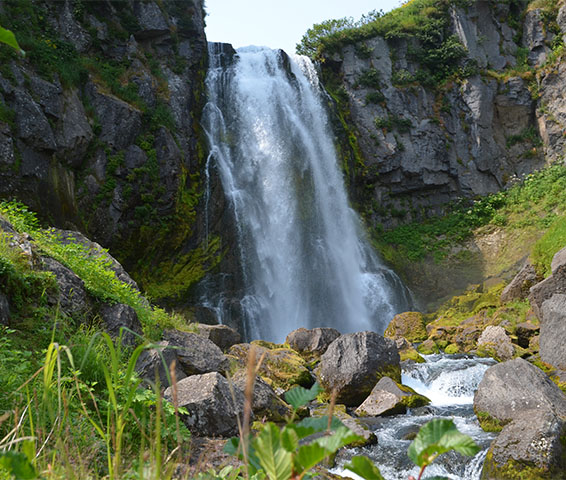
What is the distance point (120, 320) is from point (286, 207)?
1497cm

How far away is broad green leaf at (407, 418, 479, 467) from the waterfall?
53.8 feet

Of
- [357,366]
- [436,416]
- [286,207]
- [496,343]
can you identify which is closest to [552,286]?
[496,343]

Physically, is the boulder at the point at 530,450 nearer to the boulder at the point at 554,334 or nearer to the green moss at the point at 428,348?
the boulder at the point at 554,334

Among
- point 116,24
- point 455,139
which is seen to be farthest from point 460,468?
point 455,139

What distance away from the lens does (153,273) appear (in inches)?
675

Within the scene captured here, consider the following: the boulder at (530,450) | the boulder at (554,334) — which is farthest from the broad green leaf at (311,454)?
the boulder at (554,334)

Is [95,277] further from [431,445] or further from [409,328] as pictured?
[409,328]

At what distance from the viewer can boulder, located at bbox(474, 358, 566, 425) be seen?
20.2 feet

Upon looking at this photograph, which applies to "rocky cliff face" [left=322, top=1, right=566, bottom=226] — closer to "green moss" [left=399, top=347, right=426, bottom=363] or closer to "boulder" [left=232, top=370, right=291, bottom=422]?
"green moss" [left=399, top=347, right=426, bottom=363]

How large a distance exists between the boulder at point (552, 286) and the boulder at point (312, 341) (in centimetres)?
551

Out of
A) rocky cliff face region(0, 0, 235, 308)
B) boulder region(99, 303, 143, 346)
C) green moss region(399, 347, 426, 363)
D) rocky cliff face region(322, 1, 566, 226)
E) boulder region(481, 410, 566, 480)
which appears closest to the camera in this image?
boulder region(481, 410, 566, 480)

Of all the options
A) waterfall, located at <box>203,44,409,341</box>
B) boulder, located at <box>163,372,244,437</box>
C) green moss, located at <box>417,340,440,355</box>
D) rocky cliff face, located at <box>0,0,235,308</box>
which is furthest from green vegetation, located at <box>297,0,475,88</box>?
boulder, located at <box>163,372,244,437</box>

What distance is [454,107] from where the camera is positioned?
1012 inches

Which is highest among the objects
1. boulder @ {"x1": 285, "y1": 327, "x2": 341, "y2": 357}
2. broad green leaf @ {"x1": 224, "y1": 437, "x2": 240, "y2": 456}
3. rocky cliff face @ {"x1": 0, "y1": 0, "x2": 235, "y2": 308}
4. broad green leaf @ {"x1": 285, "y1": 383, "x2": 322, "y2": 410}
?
rocky cliff face @ {"x1": 0, "y1": 0, "x2": 235, "y2": 308}
